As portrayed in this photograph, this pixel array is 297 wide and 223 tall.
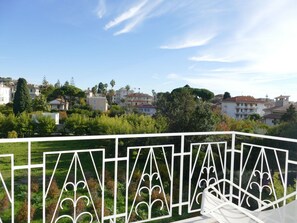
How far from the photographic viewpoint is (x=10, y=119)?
68.8 feet

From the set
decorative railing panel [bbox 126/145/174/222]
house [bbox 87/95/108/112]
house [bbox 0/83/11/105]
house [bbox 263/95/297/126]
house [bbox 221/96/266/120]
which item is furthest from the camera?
house [bbox 221/96/266/120]

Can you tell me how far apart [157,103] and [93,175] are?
820 centimetres

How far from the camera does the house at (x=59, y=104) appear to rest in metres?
33.8

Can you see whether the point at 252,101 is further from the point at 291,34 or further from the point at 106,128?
the point at 291,34

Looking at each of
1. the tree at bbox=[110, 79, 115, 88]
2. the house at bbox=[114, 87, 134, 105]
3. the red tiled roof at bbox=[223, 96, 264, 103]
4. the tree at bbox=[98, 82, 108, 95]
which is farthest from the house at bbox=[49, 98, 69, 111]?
the red tiled roof at bbox=[223, 96, 264, 103]

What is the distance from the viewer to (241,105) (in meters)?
38.5

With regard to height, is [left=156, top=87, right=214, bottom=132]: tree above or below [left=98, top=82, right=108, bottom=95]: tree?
below

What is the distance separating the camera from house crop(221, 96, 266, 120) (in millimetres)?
37594

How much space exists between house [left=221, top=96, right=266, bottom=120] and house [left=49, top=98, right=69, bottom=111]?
67.0ft

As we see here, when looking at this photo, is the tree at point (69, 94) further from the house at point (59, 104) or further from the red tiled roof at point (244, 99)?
the red tiled roof at point (244, 99)

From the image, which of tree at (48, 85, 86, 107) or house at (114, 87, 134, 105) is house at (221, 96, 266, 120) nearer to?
house at (114, 87, 134, 105)

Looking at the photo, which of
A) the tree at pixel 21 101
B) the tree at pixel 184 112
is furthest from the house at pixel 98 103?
the tree at pixel 184 112

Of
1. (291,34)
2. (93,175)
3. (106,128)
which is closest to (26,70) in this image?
(106,128)

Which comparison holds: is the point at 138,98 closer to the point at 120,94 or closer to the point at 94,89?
the point at 120,94
